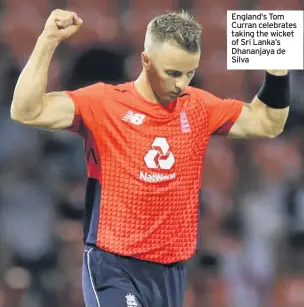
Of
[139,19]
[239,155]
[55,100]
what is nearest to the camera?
[55,100]

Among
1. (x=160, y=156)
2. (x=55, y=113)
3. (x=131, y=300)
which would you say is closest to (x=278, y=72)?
(x=160, y=156)

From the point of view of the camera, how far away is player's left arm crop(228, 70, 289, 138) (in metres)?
4.08

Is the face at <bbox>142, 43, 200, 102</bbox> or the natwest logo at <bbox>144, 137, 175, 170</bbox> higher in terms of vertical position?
the face at <bbox>142, 43, 200, 102</bbox>

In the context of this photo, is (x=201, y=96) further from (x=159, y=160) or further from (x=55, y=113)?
(x=55, y=113)

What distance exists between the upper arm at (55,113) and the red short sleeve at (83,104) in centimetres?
2

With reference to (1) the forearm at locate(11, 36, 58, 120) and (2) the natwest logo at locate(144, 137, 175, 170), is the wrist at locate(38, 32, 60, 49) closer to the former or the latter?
(1) the forearm at locate(11, 36, 58, 120)

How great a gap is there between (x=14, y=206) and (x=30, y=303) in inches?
28.0

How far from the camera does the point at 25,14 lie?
27.1ft

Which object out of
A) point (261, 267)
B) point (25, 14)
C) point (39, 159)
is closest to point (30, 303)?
point (39, 159)

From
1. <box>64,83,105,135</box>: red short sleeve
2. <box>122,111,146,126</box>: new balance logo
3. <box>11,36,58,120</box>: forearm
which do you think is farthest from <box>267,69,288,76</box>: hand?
<box>11,36,58,120</box>: forearm

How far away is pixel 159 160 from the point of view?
388 cm

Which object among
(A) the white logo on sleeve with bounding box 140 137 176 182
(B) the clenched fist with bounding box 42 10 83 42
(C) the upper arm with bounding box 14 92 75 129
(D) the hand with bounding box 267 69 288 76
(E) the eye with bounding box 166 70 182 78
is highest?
(B) the clenched fist with bounding box 42 10 83 42

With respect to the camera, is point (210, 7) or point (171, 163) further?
point (210, 7)

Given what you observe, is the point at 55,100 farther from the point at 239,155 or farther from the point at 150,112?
the point at 239,155
